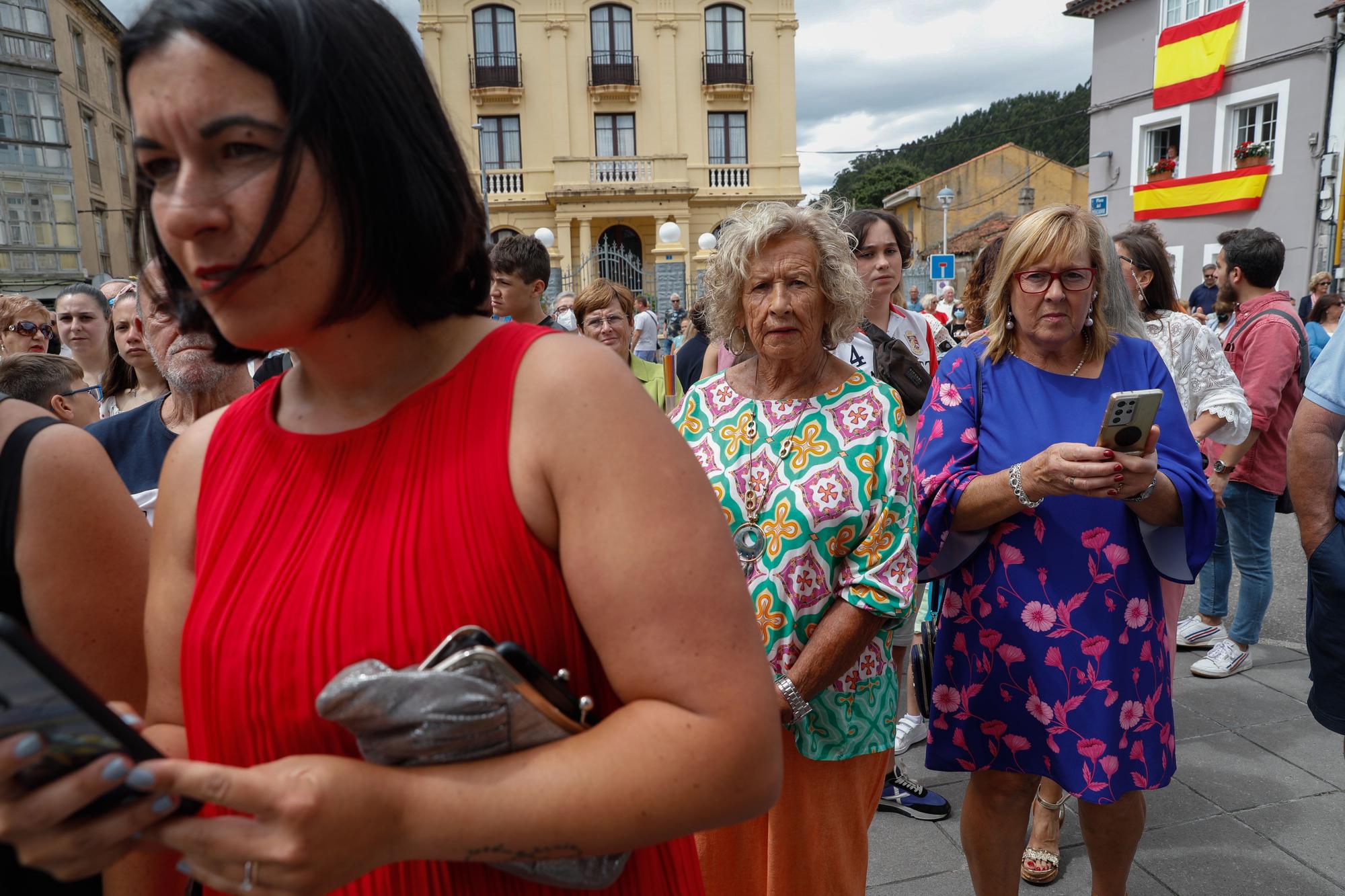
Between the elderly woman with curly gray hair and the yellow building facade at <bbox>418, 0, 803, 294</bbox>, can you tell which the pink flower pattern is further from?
the yellow building facade at <bbox>418, 0, 803, 294</bbox>

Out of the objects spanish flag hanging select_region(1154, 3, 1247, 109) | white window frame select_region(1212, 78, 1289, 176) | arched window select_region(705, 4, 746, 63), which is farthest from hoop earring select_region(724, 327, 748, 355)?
arched window select_region(705, 4, 746, 63)

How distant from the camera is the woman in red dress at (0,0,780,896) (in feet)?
2.83

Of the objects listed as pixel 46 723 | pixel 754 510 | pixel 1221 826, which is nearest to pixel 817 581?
pixel 754 510

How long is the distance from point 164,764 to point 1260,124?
2079cm

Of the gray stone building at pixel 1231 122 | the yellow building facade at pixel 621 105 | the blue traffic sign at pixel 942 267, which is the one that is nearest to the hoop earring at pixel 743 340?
the blue traffic sign at pixel 942 267

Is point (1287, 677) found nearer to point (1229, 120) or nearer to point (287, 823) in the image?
point (287, 823)

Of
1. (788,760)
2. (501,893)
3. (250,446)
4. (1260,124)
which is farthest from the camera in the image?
(1260,124)

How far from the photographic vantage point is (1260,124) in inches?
661

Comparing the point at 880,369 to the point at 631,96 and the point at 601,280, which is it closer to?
the point at 601,280

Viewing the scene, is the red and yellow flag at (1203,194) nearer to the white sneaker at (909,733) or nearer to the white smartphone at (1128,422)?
the white sneaker at (909,733)

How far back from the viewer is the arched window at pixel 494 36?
29.5m

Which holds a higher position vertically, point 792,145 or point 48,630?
point 792,145

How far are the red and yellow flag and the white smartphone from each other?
17.7 metres

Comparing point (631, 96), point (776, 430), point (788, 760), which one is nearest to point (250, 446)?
point (776, 430)
